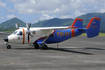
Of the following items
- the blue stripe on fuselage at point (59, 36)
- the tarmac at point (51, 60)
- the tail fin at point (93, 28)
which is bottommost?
the tarmac at point (51, 60)

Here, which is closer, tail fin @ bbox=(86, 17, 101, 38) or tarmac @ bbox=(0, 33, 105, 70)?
tarmac @ bbox=(0, 33, 105, 70)

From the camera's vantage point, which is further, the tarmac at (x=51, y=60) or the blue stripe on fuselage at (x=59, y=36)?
the blue stripe on fuselage at (x=59, y=36)

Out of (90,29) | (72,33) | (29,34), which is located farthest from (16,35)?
(90,29)

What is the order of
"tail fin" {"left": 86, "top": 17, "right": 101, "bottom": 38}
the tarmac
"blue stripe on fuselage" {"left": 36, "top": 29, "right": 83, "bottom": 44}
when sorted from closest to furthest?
the tarmac → "blue stripe on fuselage" {"left": 36, "top": 29, "right": 83, "bottom": 44} → "tail fin" {"left": 86, "top": 17, "right": 101, "bottom": 38}

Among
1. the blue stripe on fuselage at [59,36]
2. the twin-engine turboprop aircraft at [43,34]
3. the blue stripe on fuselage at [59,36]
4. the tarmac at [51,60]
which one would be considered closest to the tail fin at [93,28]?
the twin-engine turboprop aircraft at [43,34]

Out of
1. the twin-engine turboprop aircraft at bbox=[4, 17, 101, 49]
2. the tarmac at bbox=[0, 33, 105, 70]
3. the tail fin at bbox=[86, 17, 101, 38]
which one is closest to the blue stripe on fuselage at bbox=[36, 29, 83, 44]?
the twin-engine turboprop aircraft at bbox=[4, 17, 101, 49]

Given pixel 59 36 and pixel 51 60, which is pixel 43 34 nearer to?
pixel 59 36

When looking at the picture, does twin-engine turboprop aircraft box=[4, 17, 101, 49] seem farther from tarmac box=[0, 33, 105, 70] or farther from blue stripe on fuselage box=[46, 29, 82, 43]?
tarmac box=[0, 33, 105, 70]

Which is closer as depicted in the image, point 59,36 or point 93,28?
point 59,36

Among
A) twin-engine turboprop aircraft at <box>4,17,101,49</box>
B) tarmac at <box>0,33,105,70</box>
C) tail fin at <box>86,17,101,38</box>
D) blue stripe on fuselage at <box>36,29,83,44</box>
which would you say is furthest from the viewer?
tail fin at <box>86,17,101,38</box>

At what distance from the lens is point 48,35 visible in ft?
91.2

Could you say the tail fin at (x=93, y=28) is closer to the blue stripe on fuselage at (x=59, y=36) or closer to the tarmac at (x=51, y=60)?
the blue stripe on fuselage at (x=59, y=36)

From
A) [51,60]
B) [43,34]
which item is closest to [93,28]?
[43,34]

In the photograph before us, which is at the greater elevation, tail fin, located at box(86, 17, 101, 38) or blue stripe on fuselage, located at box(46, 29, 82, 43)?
tail fin, located at box(86, 17, 101, 38)
